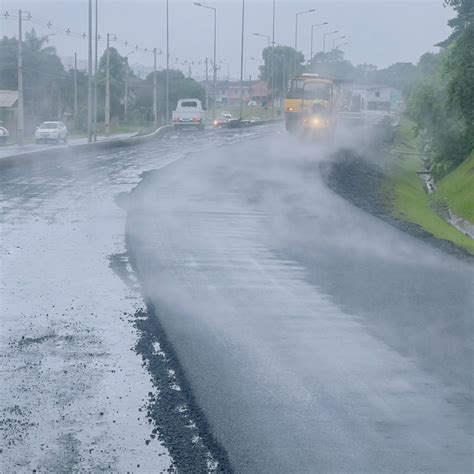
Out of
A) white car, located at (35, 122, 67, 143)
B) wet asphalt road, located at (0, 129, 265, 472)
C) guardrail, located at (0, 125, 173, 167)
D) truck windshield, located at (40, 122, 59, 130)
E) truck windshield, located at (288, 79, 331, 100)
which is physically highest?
truck windshield, located at (288, 79, 331, 100)

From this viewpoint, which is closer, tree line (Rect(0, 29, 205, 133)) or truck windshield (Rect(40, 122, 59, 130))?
truck windshield (Rect(40, 122, 59, 130))

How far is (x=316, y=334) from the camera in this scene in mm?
10859

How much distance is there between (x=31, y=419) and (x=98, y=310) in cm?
440

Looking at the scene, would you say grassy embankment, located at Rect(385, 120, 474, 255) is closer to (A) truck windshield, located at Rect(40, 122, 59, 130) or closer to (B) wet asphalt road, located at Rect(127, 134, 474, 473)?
(B) wet asphalt road, located at Rect(127, 134, 474, 473)

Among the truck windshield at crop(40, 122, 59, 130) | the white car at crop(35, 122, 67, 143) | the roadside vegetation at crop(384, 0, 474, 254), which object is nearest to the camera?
the roadside vegetation at crop(384, 0, 474, 254)

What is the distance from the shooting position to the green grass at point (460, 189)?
28.7 metres

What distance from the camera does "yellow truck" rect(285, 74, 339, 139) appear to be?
171ft

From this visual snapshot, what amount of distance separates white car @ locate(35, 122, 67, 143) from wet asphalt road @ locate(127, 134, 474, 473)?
41.6 m

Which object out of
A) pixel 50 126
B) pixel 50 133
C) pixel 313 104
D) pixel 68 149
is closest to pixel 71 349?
pixel 68 149

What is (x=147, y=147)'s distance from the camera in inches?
1994

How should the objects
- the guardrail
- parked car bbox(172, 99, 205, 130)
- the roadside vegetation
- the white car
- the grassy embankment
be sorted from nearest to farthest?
the grassy embankment, the roadside vegetation, the guardrail, the white car, parked car bbox(172, 99, 205, 130)

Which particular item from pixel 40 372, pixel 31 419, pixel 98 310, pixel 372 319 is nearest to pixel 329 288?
pixel 372 319

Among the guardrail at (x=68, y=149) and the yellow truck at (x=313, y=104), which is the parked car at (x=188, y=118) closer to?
the guardrail at (x=68, y=149)

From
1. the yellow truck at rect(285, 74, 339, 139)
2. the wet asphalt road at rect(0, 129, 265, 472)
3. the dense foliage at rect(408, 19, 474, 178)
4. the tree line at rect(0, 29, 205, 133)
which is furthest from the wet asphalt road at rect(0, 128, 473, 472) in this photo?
the tree line at rect(0, 29, 205, 133)
